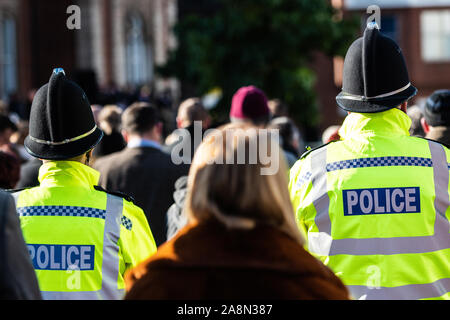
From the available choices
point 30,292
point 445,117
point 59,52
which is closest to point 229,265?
point 30,292

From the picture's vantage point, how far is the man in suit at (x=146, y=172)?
582 centimetres

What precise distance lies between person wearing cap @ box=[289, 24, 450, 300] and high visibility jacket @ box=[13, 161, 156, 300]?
29.2 inches

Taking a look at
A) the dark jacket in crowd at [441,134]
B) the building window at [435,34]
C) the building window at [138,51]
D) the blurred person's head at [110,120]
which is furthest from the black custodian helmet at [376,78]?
the building window at [138,51]

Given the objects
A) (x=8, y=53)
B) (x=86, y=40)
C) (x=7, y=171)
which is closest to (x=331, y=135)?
(x=7, y=171)

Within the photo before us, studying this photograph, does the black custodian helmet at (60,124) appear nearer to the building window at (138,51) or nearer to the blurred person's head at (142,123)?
the blurred person's head at (142,123)

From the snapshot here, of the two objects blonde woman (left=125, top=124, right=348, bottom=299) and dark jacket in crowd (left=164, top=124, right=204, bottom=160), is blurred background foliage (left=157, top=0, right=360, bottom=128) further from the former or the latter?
blonde woman (left=125, top=124, right=348, bottom=299)

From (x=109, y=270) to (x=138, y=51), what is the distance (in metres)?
33.7

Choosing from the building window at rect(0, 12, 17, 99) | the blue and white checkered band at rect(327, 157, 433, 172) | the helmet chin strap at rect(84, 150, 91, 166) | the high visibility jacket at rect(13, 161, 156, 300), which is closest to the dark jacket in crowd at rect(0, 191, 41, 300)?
the high visibility jacket at rect(13, 161, 156, 300)

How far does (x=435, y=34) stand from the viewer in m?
30.8

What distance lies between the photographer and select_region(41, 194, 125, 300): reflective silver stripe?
11.0ft

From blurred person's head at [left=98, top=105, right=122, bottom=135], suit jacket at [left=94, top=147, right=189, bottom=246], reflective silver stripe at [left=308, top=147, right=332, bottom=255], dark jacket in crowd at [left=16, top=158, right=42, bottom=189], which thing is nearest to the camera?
reflective silver stripe at [left=308, top=147, right=332, bottom=255]

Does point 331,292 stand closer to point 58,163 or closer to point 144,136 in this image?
point 58,163

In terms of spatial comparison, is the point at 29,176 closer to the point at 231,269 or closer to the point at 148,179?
the point at 148,179
